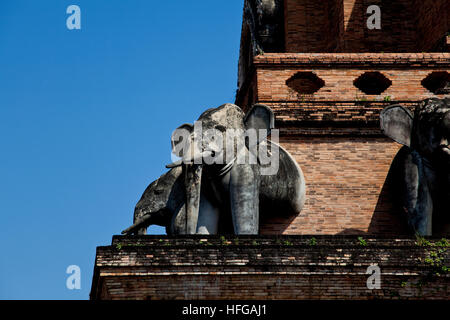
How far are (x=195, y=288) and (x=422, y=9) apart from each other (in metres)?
11.5

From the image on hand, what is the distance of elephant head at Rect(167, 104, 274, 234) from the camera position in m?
17.9

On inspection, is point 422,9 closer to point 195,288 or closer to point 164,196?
point 164,196

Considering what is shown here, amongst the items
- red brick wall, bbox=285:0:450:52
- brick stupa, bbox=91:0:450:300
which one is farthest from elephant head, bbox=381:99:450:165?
red brick wall, bbox=285:0:450:52

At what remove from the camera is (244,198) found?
1800 cm

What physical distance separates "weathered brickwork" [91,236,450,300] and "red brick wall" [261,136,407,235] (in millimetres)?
3421

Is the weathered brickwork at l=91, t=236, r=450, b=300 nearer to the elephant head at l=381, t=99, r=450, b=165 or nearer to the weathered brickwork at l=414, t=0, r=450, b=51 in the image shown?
the elephant head at l=381, t=99, r=450, b=165

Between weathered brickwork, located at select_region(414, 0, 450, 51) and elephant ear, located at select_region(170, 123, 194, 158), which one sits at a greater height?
weathered brickwork, located at select_region(414, 0, 450, 51)

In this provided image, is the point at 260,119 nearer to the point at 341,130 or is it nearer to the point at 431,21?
the point at 341,130

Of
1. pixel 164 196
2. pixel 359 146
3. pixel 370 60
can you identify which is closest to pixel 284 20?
pixel 370 60

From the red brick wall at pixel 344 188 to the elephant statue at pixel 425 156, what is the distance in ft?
2.74

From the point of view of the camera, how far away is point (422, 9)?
83.3ft

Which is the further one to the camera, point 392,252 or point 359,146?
point 359,146

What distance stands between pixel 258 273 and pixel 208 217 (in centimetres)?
268

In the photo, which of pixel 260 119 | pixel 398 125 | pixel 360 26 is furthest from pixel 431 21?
pixel 260 119
